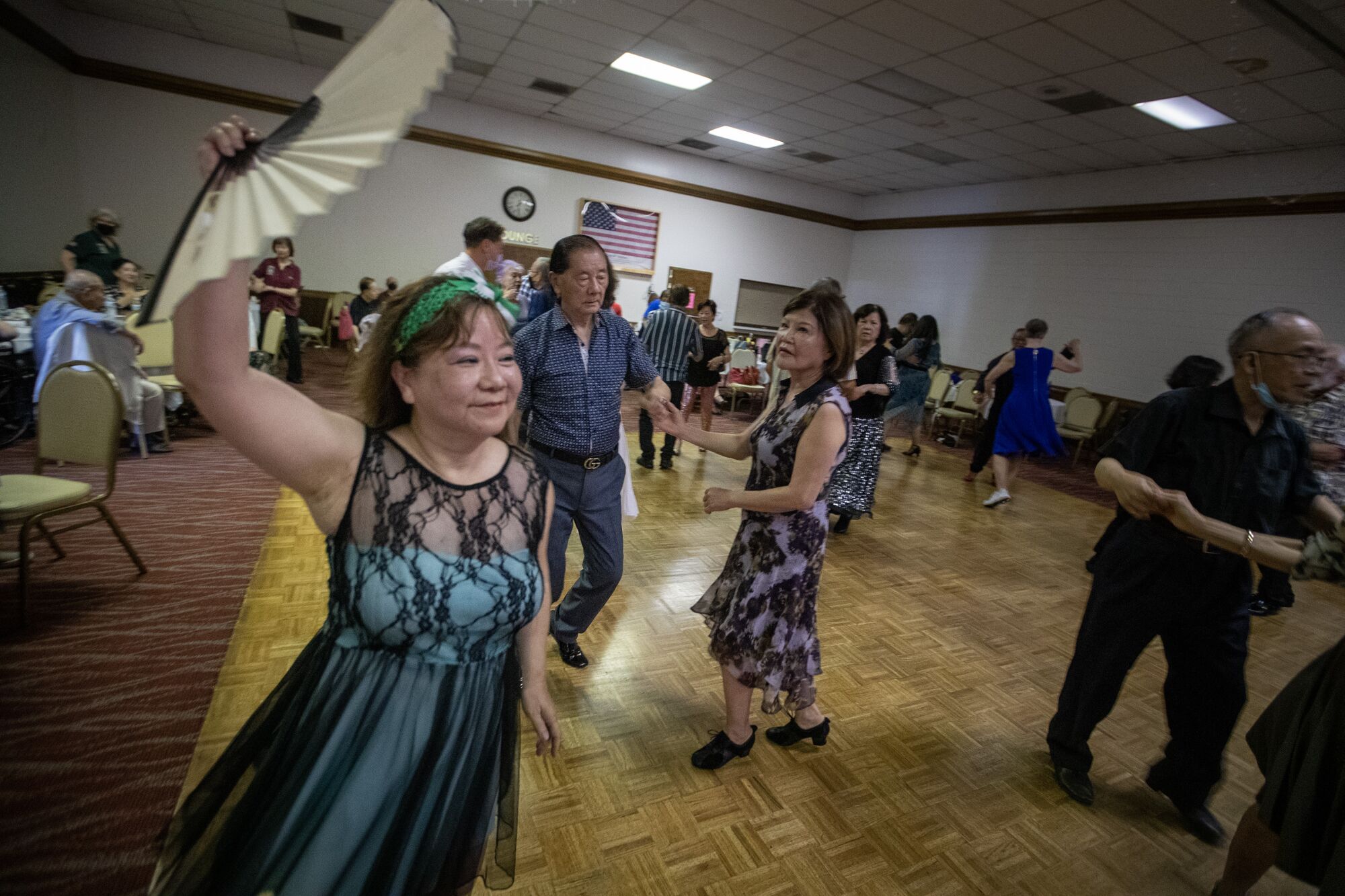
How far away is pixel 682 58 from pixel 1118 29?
3.89m

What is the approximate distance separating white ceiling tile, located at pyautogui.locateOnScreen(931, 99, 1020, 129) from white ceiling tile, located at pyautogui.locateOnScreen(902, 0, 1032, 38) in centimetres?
179

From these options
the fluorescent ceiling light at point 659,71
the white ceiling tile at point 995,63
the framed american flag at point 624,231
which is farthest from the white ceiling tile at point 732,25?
the framed american flag at point 624,231

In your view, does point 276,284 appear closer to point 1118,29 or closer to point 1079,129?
point 1118,29

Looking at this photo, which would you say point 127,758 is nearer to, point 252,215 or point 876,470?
point 252,215

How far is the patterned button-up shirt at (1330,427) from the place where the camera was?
210 cm

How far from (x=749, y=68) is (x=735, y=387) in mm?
3770

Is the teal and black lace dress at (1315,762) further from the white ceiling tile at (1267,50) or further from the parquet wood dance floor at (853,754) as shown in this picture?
the white ceiling tile at (1267,50)

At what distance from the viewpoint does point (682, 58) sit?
675 centimetres

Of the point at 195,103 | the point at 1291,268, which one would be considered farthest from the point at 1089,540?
the point at 195,103

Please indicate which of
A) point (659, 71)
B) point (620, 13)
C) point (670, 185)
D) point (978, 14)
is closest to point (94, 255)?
point (620, 13)

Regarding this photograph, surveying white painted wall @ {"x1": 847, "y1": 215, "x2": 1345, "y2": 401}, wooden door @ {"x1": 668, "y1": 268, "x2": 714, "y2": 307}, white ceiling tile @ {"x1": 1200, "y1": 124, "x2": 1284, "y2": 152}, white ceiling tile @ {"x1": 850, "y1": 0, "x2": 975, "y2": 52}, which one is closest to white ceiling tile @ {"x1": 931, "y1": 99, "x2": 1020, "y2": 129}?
white ceiling tile @ {"x1": 850, "y1": 0, "x2": 975, "y2": 52}

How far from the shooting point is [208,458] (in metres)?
4.80

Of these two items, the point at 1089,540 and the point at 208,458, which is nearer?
the point at 208,458

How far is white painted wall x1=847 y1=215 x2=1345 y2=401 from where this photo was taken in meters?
7.13
